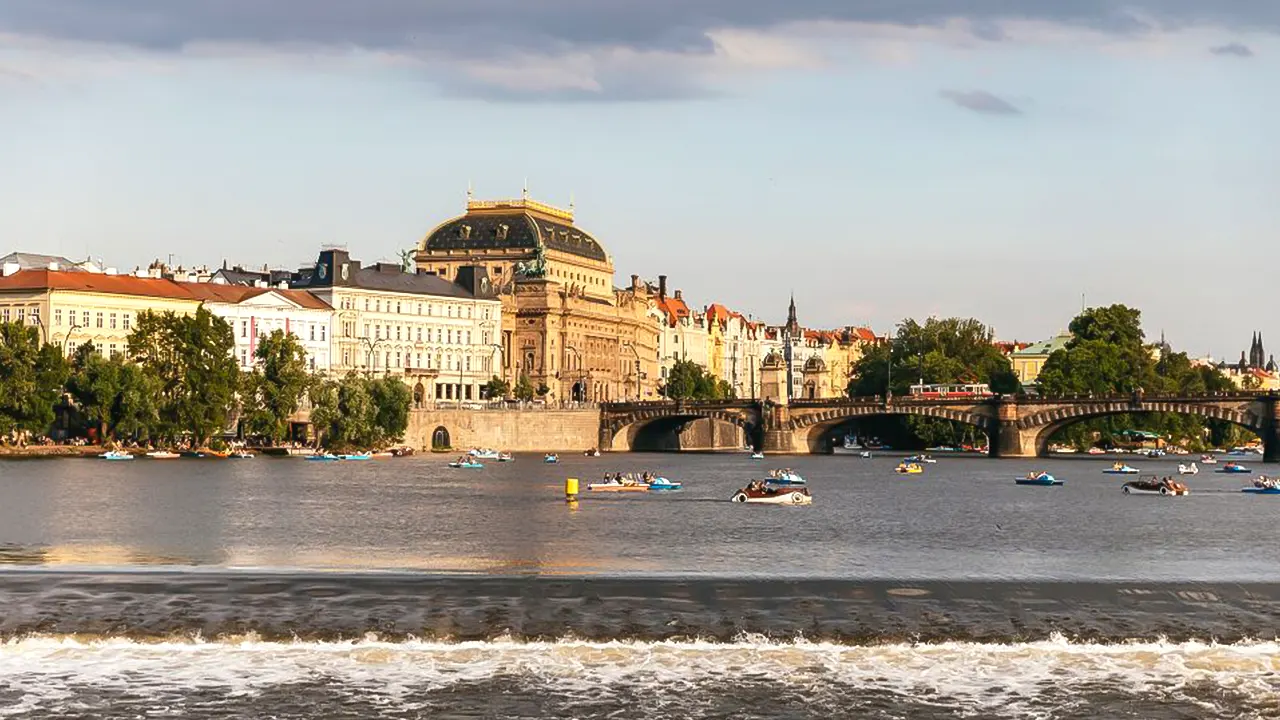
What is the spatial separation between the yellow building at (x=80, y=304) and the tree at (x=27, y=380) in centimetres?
2381

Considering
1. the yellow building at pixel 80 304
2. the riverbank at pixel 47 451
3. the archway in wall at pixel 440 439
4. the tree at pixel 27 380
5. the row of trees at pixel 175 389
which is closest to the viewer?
the riverbank at pixel 47 451

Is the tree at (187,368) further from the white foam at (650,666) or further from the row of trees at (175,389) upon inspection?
the white foam at (650,666)

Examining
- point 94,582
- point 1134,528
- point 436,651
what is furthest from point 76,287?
point 436,651

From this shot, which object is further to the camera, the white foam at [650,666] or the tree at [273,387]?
the tree at [273,387]

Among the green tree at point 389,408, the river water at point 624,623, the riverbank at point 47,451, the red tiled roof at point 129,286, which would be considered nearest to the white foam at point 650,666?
the river water at point 624,623

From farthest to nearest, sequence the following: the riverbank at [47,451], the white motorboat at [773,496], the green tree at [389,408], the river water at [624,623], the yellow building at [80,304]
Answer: the yellow building at [80,304]
the green tree at [389,408]
the riverbank at [47,451]
the white motorboat at [773,496]
the river water at [624,623]

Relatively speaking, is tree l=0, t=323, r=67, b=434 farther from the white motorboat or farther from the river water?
the river water

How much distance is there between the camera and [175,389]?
15650 cm

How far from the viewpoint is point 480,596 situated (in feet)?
153

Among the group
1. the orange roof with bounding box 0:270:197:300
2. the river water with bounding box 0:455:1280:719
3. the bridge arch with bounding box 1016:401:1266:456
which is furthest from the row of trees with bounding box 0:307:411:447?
the river water with bounding box 0:455:1280:719

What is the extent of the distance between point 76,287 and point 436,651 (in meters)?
145

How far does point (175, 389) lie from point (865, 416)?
66.0 m

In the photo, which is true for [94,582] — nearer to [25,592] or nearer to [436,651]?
[25,592]

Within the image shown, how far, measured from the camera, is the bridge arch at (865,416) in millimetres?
178375
